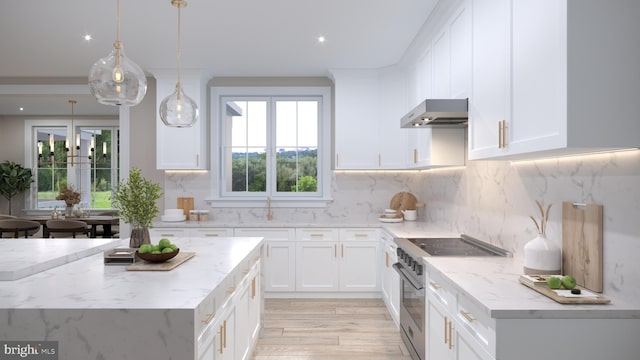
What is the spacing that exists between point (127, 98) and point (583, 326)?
229 centimetres

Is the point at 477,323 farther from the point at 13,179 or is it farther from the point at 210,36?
the point at 13,179

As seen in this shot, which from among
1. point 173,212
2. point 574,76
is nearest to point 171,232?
point 173,212

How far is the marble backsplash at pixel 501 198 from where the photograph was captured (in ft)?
5.49

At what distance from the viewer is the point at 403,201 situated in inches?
196

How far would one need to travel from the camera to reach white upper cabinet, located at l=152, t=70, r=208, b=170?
4.87m

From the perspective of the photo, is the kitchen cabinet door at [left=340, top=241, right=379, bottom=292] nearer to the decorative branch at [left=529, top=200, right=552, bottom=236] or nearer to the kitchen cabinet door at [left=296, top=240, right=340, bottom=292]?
the kitchen cabinet door at [left=296, top=240, right=340, bottom=292]

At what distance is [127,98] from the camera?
207cm

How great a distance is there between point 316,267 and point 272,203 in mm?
1071

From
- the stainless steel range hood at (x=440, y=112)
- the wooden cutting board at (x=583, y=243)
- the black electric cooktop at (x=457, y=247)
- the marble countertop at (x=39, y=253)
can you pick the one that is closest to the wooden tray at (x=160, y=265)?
the marble countertop at (x=39, y=253)

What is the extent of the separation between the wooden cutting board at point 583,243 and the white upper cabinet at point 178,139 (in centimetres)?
399

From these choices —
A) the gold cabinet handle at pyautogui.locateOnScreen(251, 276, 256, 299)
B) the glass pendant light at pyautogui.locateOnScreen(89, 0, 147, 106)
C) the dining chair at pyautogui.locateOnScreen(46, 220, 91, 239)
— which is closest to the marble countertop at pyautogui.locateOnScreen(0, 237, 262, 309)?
the gold cabinet handle at pyautogui.locateOnScreen(251, 276, 256, 299)

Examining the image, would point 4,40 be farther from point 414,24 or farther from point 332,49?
point 414,24

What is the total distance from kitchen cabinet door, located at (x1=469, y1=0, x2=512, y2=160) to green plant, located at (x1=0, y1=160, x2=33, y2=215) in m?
8.86

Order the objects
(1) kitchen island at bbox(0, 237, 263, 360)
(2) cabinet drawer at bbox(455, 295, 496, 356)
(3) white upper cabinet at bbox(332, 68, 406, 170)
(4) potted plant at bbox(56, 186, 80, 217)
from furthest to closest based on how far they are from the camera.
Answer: (4) potted plant at bbox(56, 186, 80, 217) < (3) white upper cabinet at bbox(332, 68, 406, 170) < (2) cabinet drawer at bbox(455, 295, 496, 356) < (1) kitchen island at bbox(0, 237, 263, 360)
